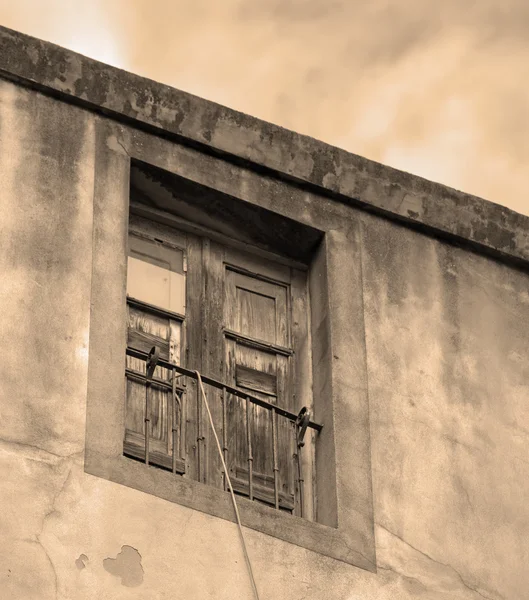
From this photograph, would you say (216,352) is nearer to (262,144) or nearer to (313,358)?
(313,358)

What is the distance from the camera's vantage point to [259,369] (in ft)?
35.4

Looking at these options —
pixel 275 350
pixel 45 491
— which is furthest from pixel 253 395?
pixel 45 491

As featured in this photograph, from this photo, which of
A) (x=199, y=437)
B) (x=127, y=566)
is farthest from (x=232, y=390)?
(x=127, y=566)

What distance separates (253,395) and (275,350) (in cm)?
38

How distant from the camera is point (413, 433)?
419 inches

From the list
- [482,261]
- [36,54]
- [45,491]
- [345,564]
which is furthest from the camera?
[482,261]

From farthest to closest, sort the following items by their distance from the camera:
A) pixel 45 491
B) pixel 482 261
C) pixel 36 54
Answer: pixel 482 261
pixel 36 54
pixel 45 491

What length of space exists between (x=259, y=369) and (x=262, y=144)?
134 cm

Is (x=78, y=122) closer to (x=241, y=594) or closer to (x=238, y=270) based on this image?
(x=238, y=270)

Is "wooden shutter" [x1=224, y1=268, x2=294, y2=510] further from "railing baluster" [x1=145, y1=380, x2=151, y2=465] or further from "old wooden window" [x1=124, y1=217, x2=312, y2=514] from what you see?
"railing baluster" [x1=145, y1=380, x2=151, y2=465]

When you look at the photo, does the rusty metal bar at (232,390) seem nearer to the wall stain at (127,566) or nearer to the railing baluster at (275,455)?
the railing baluster at (275,455)

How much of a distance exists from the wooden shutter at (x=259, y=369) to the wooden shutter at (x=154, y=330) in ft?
1.10

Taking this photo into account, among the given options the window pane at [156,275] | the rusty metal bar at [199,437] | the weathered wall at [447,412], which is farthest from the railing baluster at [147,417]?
the weathered wall at [447,412]

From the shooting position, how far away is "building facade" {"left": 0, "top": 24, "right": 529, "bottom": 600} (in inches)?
370
